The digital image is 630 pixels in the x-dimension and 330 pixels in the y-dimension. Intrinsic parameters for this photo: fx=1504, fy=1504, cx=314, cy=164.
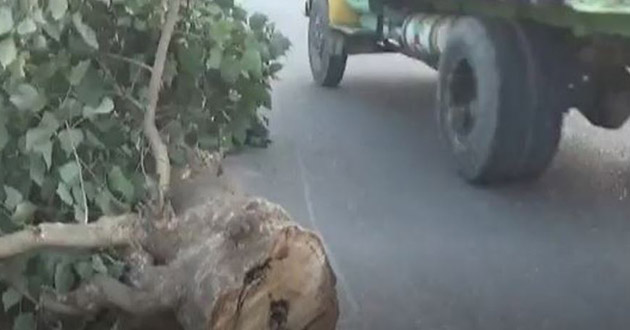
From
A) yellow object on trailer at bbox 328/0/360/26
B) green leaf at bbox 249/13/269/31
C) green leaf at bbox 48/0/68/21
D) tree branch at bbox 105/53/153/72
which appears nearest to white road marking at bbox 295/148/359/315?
green leaf at bbox 249/13/269/31

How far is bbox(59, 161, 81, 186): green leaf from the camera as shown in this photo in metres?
3.75

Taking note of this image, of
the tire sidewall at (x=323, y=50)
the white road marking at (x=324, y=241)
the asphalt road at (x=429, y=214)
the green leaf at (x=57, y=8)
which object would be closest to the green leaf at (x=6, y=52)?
the green leaf at (x=57, y=8)

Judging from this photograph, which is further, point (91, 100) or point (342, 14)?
point (342, 14)

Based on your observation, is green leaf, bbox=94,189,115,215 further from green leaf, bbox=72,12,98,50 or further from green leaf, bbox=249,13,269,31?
green leaf, bbox=249,13,269,31

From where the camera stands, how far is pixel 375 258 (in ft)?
17.7

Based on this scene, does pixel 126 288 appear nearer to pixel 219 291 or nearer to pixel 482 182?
pixel 219 291

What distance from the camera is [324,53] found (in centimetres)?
834

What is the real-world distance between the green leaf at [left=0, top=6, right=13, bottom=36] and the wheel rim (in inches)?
135

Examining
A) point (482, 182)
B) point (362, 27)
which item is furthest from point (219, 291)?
point (362, 27)

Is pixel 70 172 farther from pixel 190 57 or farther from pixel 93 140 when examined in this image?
pixel 190 57

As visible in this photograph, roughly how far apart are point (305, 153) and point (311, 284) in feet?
10.8

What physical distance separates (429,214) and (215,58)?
2080mm

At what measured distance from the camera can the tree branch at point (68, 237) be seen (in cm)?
→ 361

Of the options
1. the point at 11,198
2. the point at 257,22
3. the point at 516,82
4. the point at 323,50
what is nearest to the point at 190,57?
the point at 257,22
